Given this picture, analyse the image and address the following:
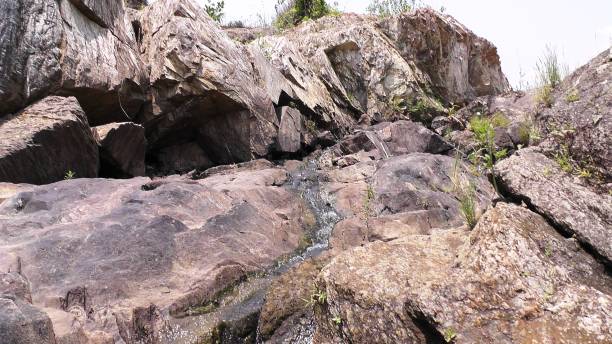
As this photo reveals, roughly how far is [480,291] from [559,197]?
1486 millimetres

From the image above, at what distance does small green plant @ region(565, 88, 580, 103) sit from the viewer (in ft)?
16.6

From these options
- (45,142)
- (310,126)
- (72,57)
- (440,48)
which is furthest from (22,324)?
(440,48)

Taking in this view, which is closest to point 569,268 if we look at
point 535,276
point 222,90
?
point 535,276

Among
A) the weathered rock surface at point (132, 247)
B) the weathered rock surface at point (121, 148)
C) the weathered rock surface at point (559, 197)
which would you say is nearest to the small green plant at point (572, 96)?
the weathered rock surface at point (559, 197)

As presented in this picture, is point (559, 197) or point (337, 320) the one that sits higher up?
point (559, 197)

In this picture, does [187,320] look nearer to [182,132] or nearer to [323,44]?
[182,132]

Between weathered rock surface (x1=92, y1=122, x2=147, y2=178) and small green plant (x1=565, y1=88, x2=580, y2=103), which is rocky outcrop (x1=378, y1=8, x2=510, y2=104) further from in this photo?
small green plant (x1=565, y1=88, x2=580, y2=103)

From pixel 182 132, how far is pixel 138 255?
304 inches

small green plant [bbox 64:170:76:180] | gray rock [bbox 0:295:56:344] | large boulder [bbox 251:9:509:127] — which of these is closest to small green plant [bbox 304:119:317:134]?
large boulder [bbox 251:9:509:127]

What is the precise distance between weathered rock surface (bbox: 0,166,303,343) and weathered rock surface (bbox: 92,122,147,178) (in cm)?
215

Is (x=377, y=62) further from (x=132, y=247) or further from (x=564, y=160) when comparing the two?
(x=132, y=247)

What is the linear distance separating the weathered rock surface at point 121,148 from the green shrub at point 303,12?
14770mm

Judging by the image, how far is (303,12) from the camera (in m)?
23.3

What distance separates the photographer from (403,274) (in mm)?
4105
